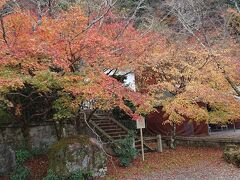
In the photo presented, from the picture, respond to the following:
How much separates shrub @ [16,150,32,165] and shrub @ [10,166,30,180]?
963mm

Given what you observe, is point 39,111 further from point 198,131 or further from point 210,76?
point 198,131

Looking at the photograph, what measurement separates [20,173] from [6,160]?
74.4 inches

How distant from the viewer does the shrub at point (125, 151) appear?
52.7ft

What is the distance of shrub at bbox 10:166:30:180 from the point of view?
13666 mm

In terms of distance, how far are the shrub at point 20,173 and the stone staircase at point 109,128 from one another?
16.0 ft

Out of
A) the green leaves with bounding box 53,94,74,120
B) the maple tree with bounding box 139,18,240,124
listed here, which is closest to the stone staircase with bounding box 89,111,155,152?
the maple tree with bounding box 139,18,240,124

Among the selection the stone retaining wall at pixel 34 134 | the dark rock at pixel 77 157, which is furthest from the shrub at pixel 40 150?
the dark rock at pixel 77 157

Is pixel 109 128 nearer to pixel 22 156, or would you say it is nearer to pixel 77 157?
pixel 22 156

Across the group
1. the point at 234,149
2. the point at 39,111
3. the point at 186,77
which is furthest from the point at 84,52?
the point at 234,149

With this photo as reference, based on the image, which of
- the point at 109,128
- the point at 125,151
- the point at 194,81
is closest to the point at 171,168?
the point at 125,151

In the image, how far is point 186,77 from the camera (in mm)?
18625

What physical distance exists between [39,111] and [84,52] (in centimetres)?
610

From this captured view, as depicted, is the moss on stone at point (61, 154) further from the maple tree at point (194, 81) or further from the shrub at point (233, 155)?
the shrub at point (233, 155)

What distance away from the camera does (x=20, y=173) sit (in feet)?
45.3
